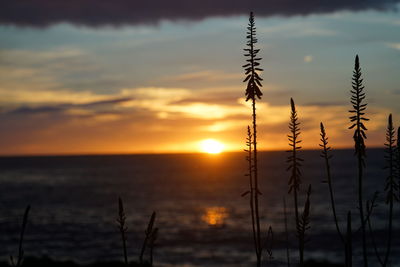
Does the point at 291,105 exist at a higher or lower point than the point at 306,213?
higher

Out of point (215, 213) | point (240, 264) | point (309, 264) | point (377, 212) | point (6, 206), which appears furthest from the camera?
point (6, 206)

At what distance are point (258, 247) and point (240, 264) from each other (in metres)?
54.3

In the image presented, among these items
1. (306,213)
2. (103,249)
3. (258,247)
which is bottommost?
(103,249)

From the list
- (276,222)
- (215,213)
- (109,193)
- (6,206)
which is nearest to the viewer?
(276,222)

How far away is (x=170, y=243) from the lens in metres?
71.1

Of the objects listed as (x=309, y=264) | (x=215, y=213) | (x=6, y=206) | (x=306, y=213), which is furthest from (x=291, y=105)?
(x=6, y=206)

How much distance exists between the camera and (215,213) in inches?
4193

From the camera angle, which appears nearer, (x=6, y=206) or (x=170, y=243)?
(x=170, y=243)

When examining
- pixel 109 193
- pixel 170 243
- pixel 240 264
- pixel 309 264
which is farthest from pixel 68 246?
pixel 109 193

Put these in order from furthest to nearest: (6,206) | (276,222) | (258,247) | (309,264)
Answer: (6,206) → (276,222) → (309,264) → (258,247)

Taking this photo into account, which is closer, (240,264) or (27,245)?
(240,264)

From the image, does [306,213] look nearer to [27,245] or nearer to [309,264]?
[309,264]

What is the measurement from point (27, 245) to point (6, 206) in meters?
56.7

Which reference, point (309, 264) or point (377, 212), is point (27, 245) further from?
point (377, 212)
